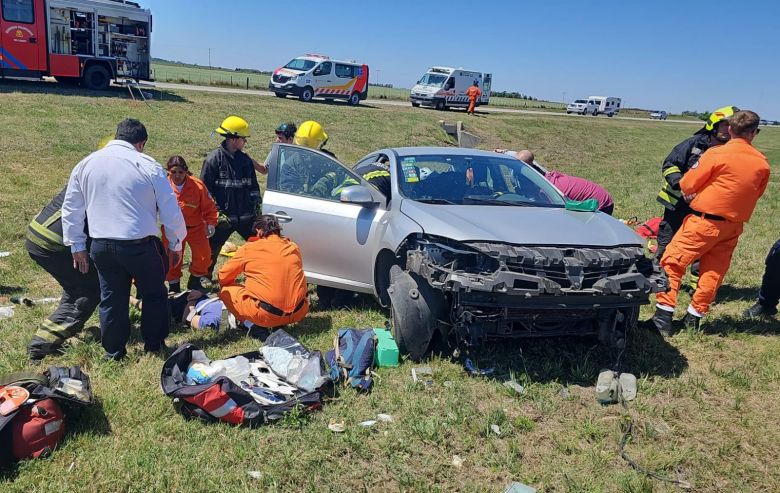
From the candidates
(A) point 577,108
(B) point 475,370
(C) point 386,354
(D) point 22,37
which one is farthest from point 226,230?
(A) point 577,108

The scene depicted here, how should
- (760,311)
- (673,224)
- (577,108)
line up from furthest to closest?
(577,108)
(673,224)
(760,311)

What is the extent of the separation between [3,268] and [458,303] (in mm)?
5108

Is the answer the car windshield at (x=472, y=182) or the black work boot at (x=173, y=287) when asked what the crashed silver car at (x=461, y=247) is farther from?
the black work boot at (x=173, y=287)

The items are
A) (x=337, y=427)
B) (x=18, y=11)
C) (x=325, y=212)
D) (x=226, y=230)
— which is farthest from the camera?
(x=18, y=11)

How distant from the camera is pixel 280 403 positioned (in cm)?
348

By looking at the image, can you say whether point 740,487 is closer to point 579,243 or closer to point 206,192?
point 579,243

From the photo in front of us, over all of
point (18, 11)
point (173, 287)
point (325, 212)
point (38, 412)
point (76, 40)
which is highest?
point (18, 11)

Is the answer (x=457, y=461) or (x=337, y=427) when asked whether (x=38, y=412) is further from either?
(x=457, y=461)

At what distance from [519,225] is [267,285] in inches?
78.0

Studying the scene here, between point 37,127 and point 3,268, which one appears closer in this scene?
point 3,268

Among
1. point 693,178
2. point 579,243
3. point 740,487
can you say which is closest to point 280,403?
point 579,243

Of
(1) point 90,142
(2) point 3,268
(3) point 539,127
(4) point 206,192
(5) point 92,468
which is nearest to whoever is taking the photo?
(5) point 92,468

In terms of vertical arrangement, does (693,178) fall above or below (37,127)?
above

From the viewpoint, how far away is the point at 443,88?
29672 mm
